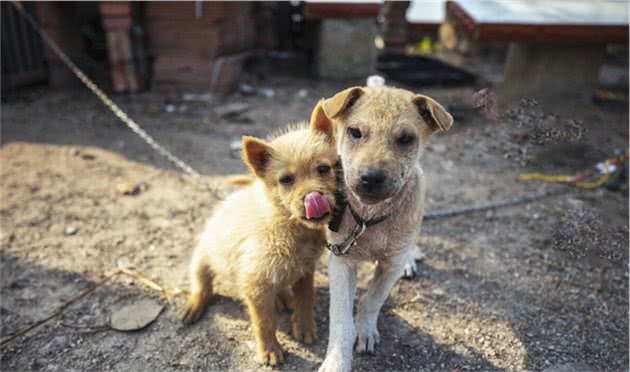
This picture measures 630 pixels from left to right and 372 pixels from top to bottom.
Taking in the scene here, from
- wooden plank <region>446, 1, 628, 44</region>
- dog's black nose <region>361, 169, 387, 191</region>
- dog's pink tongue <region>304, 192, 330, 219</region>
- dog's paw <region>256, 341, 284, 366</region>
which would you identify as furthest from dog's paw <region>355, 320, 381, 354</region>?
wooden plank <region>446, 1, 628, 44</region>

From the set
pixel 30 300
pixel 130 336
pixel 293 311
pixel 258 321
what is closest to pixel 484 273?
pixel 293 311

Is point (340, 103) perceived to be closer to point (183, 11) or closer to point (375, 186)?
point (375, 186)

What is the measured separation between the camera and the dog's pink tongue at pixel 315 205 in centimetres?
255

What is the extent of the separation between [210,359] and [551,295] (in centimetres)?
260

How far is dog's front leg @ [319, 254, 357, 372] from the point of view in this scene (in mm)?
2750

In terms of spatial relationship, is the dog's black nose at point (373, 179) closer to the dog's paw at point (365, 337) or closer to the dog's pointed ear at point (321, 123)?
the dog's pointed ear at point (321, 123)

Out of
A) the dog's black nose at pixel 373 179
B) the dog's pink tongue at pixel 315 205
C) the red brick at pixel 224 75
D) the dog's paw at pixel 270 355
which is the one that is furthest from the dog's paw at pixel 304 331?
the red brick at pixel 224 75

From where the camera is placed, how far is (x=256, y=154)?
292 cm

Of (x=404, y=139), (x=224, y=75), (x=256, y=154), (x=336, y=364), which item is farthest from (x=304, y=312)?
(x=224, y=75)

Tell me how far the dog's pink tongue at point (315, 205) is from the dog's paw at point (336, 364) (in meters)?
0.85

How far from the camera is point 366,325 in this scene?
10.3ft

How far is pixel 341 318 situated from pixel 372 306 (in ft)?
1.22

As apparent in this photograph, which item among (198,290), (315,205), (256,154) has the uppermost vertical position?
(256,154)

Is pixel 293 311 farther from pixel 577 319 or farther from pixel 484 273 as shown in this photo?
pixel 577 319
